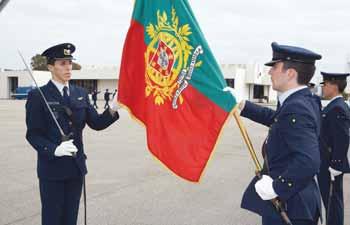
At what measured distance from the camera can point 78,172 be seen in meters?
3.33

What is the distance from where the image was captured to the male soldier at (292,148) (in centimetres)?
218

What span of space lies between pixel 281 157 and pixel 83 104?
1.87 meters

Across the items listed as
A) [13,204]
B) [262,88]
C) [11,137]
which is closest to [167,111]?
[13,204]

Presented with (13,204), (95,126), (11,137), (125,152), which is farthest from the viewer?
(11,137)

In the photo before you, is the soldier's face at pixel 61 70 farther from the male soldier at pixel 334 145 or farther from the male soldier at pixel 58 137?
the male soldier at pixel 334 145

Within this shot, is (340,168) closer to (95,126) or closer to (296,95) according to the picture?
(296,95)

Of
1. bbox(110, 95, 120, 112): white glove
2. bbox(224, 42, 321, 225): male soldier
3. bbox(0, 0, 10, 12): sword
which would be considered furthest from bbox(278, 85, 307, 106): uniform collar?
bbox(0, 0, 10, 12): sword

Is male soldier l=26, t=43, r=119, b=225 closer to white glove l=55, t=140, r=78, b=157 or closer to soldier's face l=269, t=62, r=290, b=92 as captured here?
white glove l=55, t=140, r=78, b=157

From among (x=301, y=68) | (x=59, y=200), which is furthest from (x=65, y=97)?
(x=301, y=68)

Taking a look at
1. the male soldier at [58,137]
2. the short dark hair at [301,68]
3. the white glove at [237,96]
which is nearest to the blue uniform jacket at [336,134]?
the white glove at [237,96]

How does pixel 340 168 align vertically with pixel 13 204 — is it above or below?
above

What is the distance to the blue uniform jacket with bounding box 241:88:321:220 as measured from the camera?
216cm

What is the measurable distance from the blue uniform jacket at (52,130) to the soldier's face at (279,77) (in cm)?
174

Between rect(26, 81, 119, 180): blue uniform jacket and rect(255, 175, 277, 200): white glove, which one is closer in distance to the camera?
rect(255, 175, 277, 200): white glove
